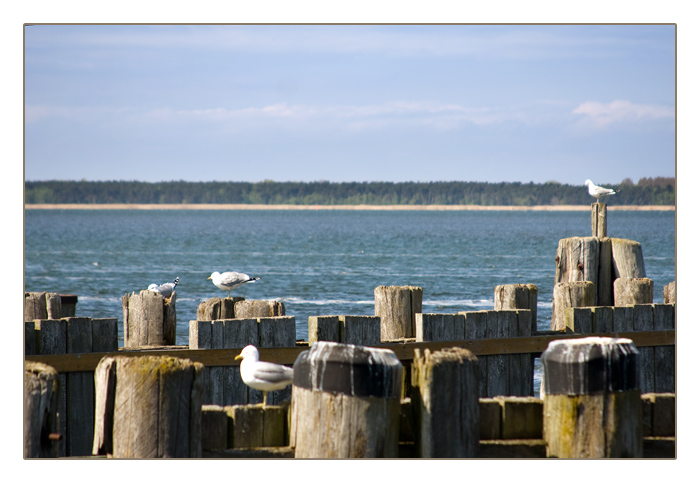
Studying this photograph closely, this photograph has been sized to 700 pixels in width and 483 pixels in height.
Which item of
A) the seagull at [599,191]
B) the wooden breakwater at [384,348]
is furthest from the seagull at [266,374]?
the seagull at [599,191]

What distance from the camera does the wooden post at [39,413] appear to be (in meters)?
3.53

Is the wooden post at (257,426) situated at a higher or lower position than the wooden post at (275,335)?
lower

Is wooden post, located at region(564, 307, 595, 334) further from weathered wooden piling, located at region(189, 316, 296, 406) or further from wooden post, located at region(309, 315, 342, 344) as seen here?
weathered wooden piling, located at region(189, 316, 296, 406)

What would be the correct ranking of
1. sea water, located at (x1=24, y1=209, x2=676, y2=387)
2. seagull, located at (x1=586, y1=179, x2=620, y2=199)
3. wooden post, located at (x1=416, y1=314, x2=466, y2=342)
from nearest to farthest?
wooden post, located at (x1=416, y1=314, x2=466, y2=342), seagull, located at (x1=586, y1=179, x2=620, y2=199), sea water, located at (x1=24, y1=209, x2=676, y2=387)

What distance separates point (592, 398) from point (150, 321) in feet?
10.0

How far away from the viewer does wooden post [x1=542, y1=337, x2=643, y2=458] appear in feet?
11.9

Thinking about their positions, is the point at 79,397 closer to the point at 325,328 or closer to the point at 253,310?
the point at 253,310

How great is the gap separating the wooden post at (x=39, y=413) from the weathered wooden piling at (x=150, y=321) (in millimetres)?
1855

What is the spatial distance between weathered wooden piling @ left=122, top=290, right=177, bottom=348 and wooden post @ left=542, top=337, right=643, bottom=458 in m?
2.81

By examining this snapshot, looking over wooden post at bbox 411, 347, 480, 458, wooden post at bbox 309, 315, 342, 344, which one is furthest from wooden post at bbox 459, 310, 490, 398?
wooden post at bbox 411, 347, 480, 458

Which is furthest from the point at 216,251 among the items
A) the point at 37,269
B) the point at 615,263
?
the point at 615,263

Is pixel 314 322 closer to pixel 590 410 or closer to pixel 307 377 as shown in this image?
pixel 307 377

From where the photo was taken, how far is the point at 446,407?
359 cm

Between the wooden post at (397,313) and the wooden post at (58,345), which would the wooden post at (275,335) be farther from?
the wooden post at (58,345)
